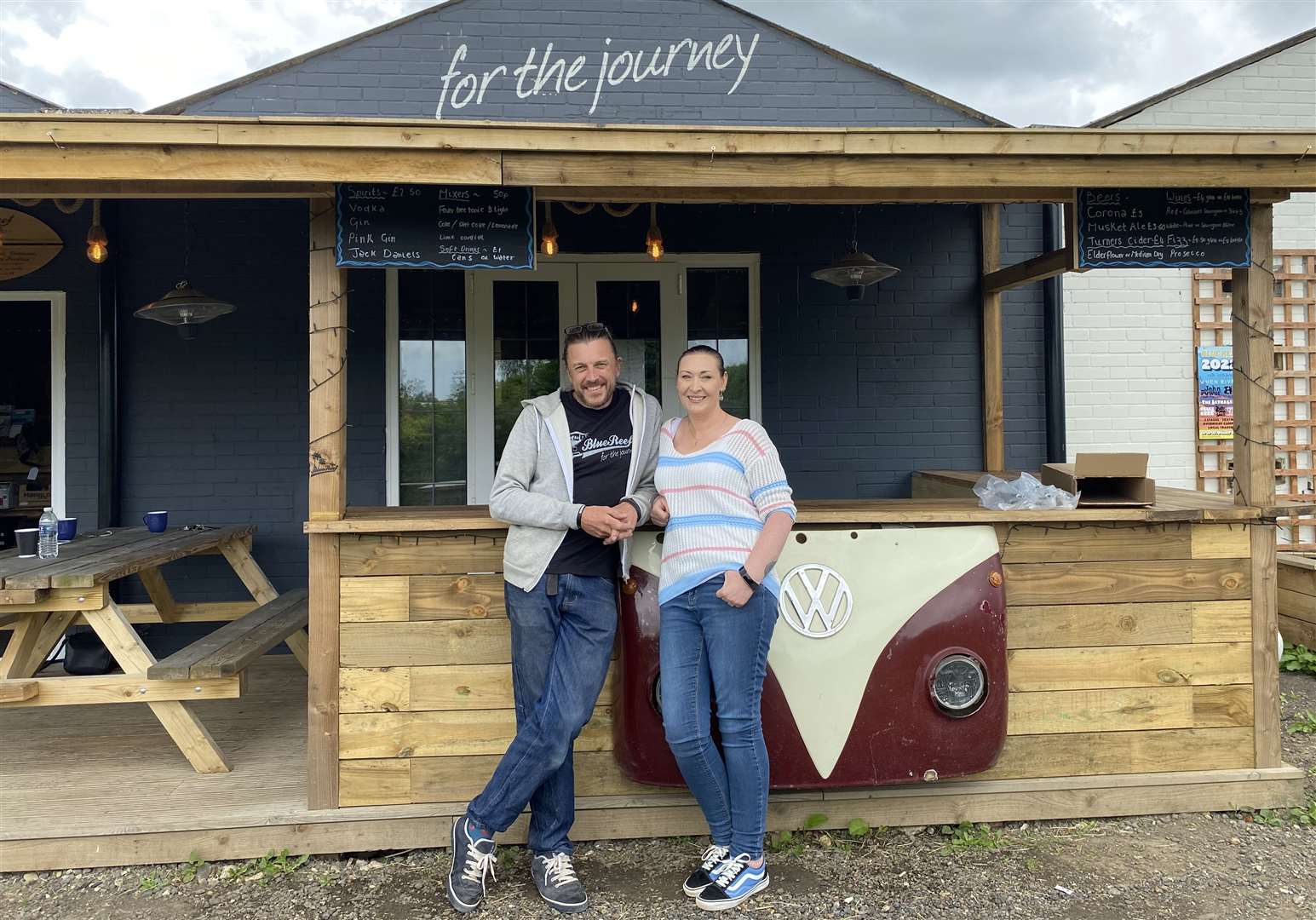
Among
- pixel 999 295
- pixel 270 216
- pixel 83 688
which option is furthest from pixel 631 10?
pixel 83 688

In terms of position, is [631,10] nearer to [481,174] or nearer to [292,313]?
[292,313]

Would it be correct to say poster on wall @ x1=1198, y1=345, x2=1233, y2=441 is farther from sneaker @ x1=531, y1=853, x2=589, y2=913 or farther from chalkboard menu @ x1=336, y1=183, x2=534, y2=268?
sneaker @ x1=531, y1=853, x2=589, y2=913

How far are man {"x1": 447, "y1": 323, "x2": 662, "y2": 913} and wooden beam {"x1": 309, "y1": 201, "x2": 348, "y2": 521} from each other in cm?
69

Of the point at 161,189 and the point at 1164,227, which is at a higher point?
the point at 161,189

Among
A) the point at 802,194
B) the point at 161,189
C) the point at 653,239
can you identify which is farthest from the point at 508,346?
the point at 802,194

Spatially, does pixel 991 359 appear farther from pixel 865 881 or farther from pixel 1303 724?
pixel 865 881

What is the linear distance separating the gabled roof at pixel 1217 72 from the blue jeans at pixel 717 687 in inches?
211

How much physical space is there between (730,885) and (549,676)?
83 centimetres

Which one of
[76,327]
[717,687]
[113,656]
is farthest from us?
[76,327]

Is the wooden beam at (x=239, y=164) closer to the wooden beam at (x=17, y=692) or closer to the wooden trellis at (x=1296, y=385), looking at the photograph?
the wooden beam at (x=17, y=692)

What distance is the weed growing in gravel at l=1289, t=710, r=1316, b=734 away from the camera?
3.93m

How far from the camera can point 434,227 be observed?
113 inches

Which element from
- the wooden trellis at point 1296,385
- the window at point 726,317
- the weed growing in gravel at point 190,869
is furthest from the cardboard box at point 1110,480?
the wooden trellis at point 1296,385

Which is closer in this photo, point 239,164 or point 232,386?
point 239,164
